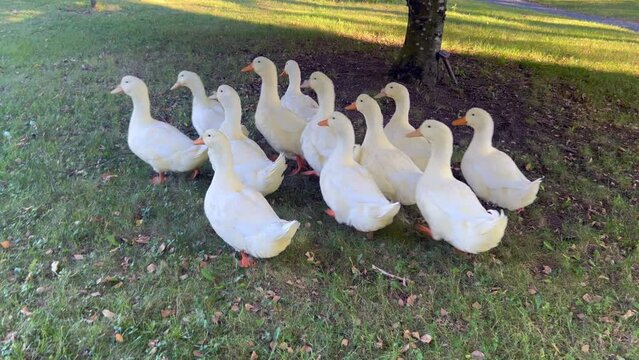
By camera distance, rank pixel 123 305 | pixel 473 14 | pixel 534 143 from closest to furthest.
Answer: pixel 123 305, pixel 534 143, pixel 473 14

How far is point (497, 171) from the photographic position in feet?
16.2

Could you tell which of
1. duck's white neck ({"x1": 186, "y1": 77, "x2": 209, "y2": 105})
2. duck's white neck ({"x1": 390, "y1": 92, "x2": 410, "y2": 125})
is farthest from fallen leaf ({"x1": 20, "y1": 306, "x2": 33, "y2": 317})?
duck's white neck ({"x1": 390, "y1": 92, "x2": 410, "y2": 125})

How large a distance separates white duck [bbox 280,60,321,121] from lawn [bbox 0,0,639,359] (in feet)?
2.39

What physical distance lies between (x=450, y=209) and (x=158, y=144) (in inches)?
119

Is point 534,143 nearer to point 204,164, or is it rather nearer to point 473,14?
point 204,164

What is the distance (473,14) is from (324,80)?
1307cm

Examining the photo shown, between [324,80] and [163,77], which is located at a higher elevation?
[324,80]

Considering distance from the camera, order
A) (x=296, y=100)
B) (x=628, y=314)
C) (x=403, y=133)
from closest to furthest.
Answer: (x=628, y=314), (x=403, y=133), (x=296, y=100)

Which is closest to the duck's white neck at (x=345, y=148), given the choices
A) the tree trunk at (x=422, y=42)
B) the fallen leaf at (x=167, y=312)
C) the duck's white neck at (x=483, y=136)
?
the duck's white neck at (x=483, y=136)

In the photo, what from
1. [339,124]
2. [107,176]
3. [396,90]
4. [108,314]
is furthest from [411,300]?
[107,176]

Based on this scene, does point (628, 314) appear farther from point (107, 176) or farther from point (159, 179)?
point (107, 176)

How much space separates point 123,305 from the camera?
12.5ft

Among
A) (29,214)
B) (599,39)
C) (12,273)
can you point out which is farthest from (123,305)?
(599,39)

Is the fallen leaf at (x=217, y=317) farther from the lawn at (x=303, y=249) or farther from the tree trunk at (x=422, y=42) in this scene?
the tree trunk at (x=422, y=42)
